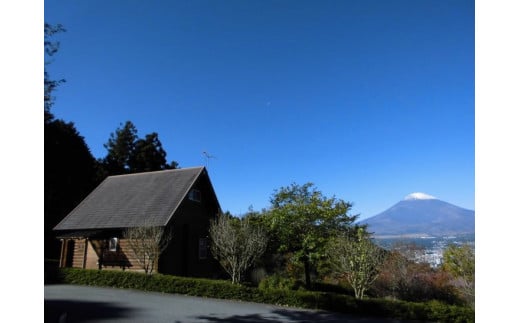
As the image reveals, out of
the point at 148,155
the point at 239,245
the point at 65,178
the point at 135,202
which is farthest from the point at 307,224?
the point at 148,155

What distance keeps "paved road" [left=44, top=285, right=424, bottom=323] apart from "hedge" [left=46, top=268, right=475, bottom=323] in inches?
19.2

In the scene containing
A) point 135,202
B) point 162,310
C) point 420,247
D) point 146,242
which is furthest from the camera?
point 135,202

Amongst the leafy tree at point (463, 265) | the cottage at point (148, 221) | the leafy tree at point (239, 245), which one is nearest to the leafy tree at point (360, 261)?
the leafy tree at point (463, 265)

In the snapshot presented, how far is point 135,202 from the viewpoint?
2270cm

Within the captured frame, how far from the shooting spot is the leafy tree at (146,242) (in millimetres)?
17844

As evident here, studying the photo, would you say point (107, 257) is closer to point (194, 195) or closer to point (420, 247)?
point (194, 195)

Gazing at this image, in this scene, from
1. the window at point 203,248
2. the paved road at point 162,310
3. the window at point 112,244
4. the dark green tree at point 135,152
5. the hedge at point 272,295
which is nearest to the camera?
the paved road at point 162,310

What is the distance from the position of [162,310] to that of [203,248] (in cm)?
1240

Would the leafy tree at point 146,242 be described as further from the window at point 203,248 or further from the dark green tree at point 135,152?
the dark green tree at point 135,152

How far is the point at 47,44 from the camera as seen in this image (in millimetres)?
7223

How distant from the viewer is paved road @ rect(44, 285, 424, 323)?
10.9 meters

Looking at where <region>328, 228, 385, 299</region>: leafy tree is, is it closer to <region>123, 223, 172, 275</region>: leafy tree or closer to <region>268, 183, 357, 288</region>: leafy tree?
<region>268, 183, 357, 288</region>: leafy tree
